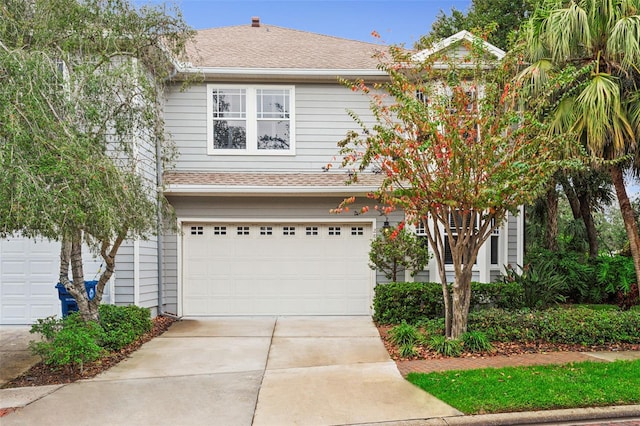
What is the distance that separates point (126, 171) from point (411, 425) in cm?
471

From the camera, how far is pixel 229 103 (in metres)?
10.8

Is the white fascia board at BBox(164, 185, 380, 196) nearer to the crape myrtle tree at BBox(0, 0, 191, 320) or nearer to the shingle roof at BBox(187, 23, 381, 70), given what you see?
the crape myrtle tree at BBox(0, 0, 191, 320)

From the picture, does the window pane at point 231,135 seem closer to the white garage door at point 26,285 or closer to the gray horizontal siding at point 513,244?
the white garage door at point 26,285

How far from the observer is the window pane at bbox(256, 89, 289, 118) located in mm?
10859

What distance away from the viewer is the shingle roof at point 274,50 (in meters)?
11.0

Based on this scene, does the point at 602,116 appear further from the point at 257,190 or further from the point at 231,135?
the point at 231,135

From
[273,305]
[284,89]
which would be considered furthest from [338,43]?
[273,305]

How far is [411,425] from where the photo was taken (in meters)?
4.57

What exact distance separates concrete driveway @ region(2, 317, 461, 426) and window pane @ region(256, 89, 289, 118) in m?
5.06

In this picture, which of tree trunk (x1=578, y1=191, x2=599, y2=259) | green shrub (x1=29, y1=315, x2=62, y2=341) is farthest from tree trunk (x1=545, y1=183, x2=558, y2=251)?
green shrub (x1=29, y1=315, x2=62, y2=341)

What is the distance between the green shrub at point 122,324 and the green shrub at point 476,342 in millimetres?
5230

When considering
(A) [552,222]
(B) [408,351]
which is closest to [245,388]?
(B) [408,351]

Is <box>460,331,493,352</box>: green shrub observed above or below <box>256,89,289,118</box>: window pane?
below

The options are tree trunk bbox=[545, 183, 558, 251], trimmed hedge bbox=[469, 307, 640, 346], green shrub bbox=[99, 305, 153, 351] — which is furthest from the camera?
tree trunk bbox=[545, 183, 558, 251]
